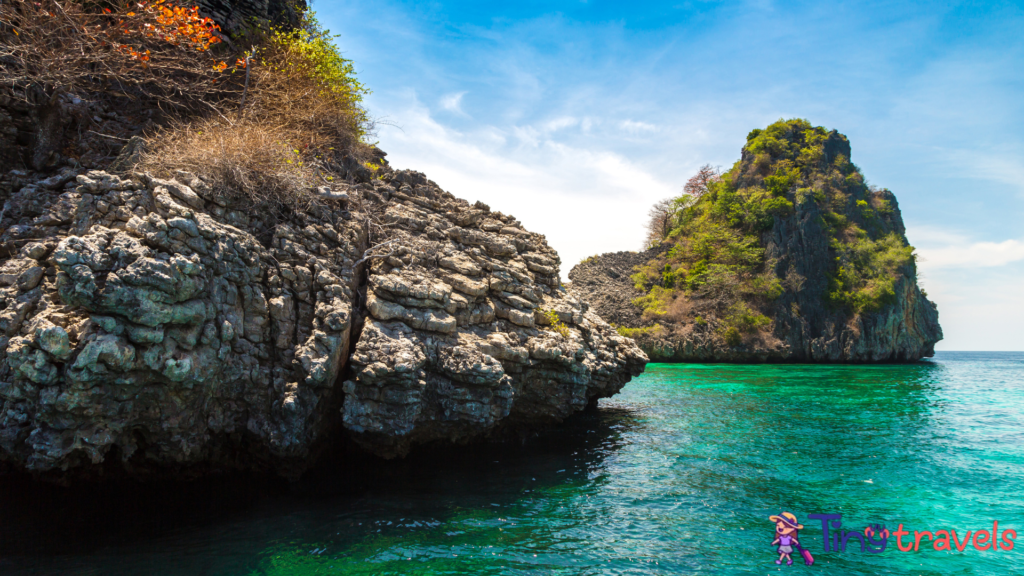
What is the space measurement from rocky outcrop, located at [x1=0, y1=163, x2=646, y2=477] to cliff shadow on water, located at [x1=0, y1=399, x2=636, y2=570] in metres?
0.42

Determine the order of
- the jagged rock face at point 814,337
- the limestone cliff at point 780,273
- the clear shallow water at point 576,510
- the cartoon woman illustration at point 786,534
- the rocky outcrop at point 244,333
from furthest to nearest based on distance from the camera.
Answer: the limestone cliff at point 780,273 → the jagged rock face at point 814,337 → the cartoon woman illustration at point 786,534 → the rocky outcrop at point 244,333 → the clear shallow water at point 576,510

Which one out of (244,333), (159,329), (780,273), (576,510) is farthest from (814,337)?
(159,329)

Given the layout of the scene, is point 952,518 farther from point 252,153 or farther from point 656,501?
point 252,153

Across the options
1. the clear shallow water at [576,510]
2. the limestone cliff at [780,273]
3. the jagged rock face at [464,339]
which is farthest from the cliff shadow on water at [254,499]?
the limestone cliff at [780,273]

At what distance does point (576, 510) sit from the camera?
7.24m

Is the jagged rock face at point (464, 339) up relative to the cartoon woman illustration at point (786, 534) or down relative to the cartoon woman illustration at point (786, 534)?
up

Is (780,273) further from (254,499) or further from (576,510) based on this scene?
(254,499)

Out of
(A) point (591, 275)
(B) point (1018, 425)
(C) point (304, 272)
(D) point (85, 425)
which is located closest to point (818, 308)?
(A) point (591, 275)

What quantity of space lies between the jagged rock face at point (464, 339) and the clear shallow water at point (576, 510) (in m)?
1.13

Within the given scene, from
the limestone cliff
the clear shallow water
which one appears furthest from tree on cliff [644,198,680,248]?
the clear shallow water

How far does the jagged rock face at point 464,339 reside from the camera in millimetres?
7629

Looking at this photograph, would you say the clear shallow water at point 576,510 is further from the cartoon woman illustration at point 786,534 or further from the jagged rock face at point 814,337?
the jagged rock face at point 814,337

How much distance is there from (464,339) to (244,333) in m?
3.61

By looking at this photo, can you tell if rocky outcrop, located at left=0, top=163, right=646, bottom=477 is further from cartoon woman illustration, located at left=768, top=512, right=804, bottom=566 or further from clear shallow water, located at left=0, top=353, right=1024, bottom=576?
cartoon woman illustration, located at left=768, top=512, right=804, bottom=566
